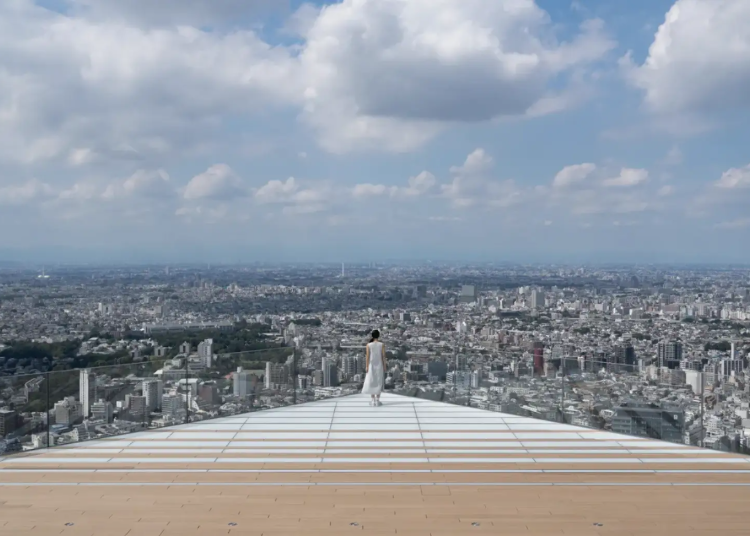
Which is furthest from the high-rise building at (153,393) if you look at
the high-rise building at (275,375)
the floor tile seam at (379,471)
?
the floor tile seam at (379,471)

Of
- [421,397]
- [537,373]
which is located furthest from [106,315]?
[537,373]

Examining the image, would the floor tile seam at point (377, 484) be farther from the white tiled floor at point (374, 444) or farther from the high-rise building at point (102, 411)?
the high-rise building at point (102, 411)

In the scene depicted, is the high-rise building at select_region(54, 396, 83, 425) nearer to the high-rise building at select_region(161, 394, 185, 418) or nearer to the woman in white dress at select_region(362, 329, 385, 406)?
the high-rise building at select_region(161, 394, 185, 418)

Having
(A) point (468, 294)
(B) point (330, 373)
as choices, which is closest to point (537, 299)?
(A) point (468, 294)

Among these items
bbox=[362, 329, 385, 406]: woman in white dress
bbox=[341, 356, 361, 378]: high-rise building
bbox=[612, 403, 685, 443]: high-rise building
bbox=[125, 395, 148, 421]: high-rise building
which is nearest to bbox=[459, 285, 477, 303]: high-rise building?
bbox=[341, 356, 361, 378]: high-rise building

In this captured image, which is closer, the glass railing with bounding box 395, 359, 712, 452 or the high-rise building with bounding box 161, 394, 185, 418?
the glass railing with bounding box 395, 359, 712, 452
